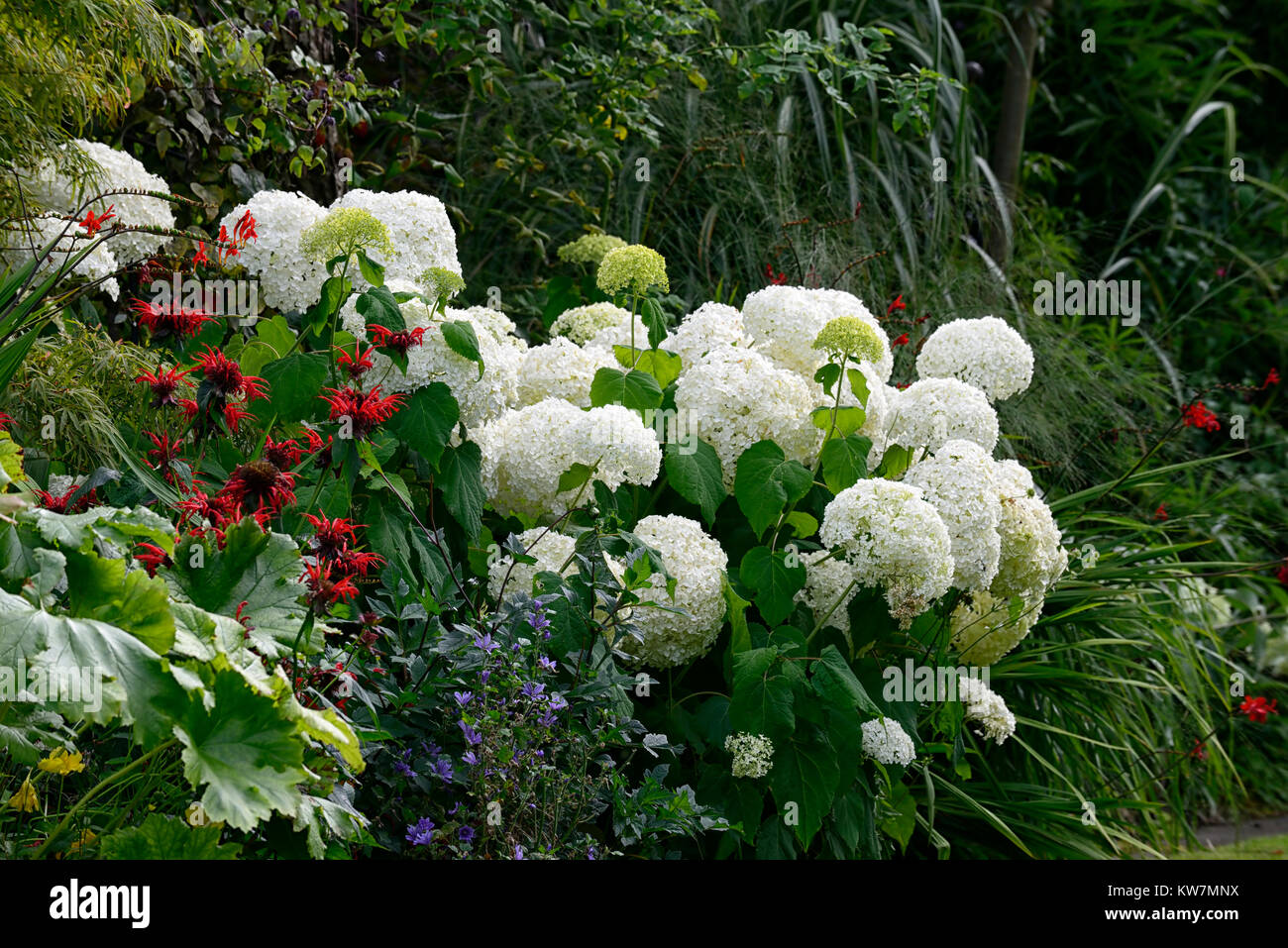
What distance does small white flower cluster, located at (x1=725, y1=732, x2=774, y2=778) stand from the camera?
7.29 ft

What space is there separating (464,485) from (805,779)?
2.84ft

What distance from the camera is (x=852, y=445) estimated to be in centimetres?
254

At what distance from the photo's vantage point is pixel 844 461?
252 centimetres

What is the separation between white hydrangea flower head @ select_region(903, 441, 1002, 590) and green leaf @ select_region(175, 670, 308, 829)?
4.83 ft

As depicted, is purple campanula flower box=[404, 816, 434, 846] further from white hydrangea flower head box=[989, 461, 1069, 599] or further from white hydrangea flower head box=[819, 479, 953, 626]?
white hydrangea flower head box=[989, 461, 1069, 599]

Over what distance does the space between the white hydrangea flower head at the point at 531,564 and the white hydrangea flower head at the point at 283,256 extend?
676mm

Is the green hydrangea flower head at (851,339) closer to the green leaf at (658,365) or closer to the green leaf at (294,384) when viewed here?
the green leaf at (658,365)

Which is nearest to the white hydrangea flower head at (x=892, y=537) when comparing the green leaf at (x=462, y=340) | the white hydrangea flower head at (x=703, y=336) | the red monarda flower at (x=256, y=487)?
the white hydrangea flower head at (x=703, y=336)

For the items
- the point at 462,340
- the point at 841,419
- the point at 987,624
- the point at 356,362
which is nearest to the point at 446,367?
the point at 462,340

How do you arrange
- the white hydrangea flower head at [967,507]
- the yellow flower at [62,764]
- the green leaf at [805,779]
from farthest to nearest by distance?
the white hydrangea flower head at [967,507]
the green leaf at [805,779]
the yellow flower at [62,764]

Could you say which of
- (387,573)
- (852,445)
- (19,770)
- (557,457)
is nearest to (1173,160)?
(852,445)

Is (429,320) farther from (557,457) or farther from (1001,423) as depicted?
(1001,423)

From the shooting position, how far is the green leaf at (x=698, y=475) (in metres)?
2.52

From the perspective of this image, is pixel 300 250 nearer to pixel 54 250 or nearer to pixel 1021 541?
pixel 54 250
